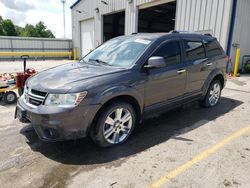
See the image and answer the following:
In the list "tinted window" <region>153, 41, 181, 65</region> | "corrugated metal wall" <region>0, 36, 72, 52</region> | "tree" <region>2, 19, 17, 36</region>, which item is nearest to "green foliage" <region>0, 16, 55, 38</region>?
"tree" <region>2, 19, 17, 36</region>

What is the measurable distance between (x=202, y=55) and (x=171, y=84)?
4.26ft

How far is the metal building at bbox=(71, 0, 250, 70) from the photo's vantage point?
947 centimetres

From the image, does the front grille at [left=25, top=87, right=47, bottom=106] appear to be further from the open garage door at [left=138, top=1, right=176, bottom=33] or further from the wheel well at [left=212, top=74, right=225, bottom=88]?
the open garage door at [left=138, top=1, right=176, bottom=33]

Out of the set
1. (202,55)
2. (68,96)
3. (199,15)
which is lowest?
(68,96)

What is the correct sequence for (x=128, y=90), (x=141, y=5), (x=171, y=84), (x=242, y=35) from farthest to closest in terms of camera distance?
(x=141, y=5) → (x=242, y=35) → (x=171, y=84) → (x=128, y=90)

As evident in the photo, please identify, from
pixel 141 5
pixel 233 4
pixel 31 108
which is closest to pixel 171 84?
pixel 31 108

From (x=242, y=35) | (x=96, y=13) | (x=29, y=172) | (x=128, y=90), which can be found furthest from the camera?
(x=96, y=13)

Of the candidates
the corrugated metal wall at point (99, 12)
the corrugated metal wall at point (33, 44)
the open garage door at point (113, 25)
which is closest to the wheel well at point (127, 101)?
the corrugated metal wall at point (99, 12)

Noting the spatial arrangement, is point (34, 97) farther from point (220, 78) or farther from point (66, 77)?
point (220, 78)

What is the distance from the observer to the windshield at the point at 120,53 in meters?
3.74

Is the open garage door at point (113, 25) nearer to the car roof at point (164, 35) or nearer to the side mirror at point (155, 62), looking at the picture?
the car roof at point (164, 35)

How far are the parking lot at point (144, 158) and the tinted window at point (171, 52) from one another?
1.24 metres

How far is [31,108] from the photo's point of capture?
3104mm

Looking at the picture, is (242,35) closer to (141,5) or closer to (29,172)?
(141,5)
